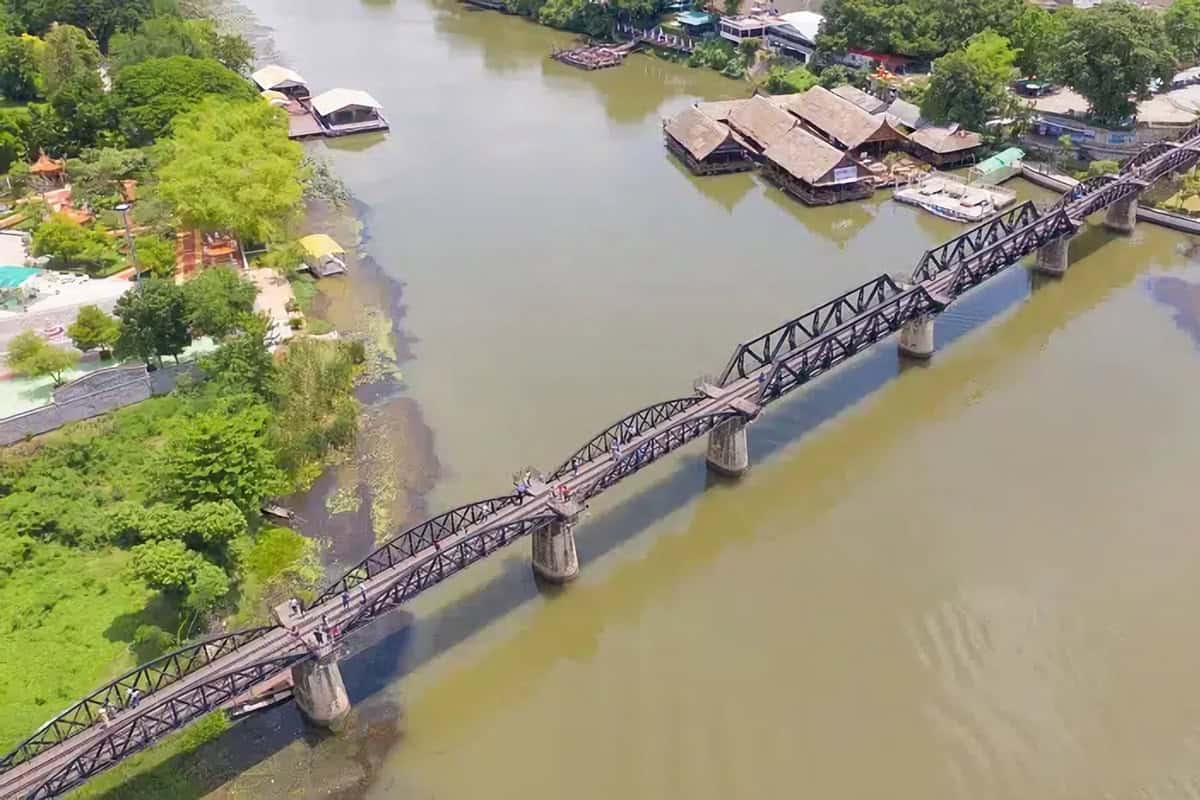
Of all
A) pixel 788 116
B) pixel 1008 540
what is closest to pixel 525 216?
pixel 788 116

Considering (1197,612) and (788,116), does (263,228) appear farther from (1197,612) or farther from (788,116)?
(1197,612)

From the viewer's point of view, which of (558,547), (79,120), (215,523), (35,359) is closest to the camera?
(215,523)

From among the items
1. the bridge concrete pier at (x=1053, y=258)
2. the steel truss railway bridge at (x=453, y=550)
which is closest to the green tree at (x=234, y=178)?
the steel truss railway bridge at (x=453, y=550)

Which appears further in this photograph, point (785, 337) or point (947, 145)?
point (947, 145)

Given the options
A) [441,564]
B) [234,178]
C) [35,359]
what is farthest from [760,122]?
[441,564]

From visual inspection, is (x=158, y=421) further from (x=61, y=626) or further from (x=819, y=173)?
(x=819, y=173)

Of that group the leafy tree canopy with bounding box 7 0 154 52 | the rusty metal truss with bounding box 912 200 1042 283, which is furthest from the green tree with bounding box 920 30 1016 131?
the leafy tree canopy with bounding box 7 0 154 52
